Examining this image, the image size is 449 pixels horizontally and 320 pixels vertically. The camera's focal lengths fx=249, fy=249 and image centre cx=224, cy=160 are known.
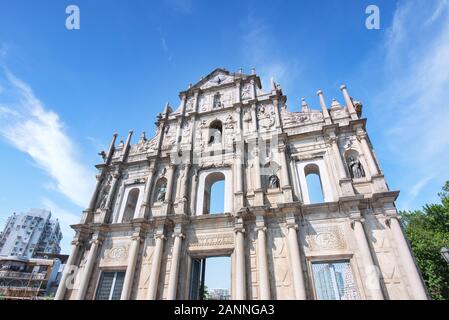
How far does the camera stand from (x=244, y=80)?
17.0 m

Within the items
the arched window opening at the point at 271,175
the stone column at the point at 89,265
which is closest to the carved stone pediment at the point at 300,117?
the arched window opening at the point at 271,175

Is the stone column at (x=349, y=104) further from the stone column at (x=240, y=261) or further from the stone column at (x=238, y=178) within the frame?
the stone column at (x=240, y=261)

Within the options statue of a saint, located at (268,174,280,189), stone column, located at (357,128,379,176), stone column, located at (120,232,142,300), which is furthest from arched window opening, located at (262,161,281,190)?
stone column, located at (120,232,142,300)

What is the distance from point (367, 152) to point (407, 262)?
4868 mm

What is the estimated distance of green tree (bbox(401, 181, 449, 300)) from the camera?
17.0m

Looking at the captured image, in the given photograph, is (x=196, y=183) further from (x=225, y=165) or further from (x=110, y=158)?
(x=110, y=158)

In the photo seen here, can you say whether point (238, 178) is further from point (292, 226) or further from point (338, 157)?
point (338, 157)

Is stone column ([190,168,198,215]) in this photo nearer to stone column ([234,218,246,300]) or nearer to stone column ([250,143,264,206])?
stone column ([234,218,246,300])

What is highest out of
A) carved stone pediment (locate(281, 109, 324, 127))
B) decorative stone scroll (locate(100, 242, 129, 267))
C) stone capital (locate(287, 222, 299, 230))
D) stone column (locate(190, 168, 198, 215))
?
carved stone pediment (locate(281, 109, 324, 127))

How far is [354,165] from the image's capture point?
37.9ft

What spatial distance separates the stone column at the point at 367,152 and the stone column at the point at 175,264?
8844 millimetres

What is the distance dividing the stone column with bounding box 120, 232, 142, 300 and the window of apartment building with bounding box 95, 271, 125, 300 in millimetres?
741

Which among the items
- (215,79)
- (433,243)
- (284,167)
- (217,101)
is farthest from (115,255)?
(433,243)

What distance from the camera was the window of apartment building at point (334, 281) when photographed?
8750mm
